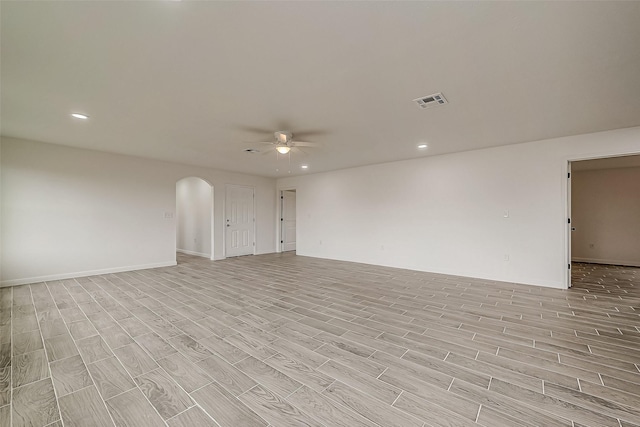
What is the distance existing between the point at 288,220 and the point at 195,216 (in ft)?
10.1

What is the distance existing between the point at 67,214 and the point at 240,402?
5.63 meters

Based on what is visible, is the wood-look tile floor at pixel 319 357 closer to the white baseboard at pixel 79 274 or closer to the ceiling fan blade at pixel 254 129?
the white baseboard at pixel 79 274

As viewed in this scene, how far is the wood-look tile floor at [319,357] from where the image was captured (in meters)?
1.60

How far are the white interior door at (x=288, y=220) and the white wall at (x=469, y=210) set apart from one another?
6.73 ft

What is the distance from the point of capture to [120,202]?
18.2 feet

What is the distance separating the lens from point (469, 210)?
203 inches

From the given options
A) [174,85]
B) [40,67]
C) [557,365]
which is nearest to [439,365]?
[557,365]

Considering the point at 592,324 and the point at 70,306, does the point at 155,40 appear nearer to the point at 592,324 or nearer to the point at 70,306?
the point at 70,306

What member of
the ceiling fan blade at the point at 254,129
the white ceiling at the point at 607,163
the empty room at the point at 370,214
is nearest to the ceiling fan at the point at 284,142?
the empty room at the point at 370,214

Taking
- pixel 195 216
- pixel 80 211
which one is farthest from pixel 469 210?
pixel 80 211

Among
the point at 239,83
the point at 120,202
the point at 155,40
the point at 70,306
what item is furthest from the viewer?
the point at 120,202

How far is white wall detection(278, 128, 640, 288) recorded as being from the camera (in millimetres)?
4301

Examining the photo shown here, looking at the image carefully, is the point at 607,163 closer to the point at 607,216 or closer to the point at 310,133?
the point at 607,216

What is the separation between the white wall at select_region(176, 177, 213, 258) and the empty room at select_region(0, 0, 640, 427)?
141 cm
